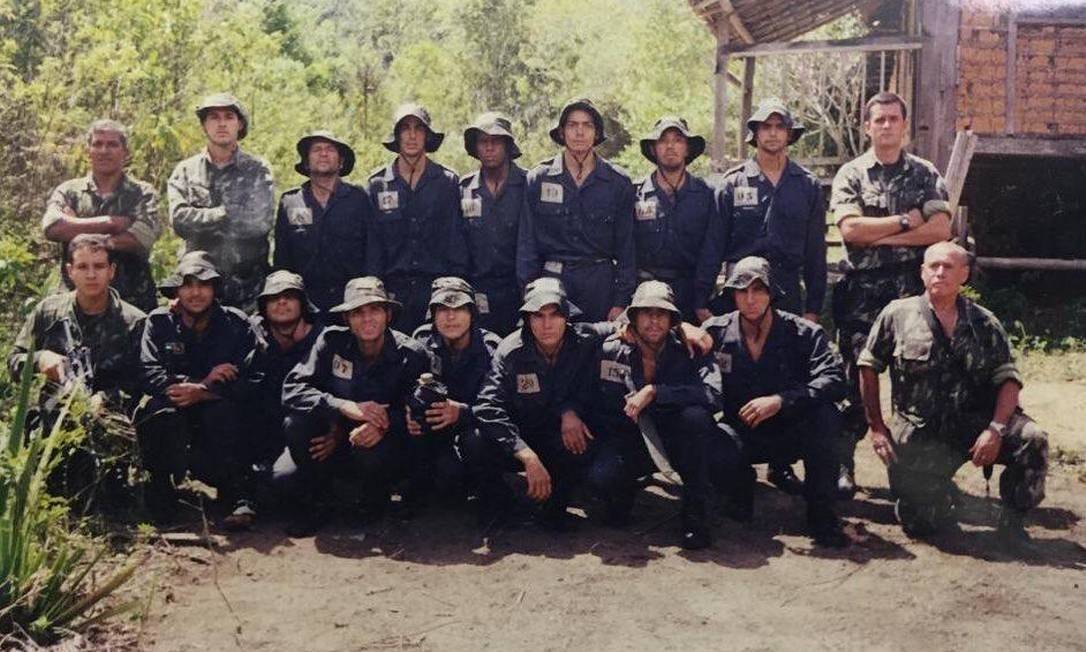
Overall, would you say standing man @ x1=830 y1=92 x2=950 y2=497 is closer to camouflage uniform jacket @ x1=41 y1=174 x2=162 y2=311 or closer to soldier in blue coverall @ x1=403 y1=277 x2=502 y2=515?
soldier in blue coverall @ x1=403 y1=277 x2=502 y2=515

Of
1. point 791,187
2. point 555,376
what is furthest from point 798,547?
point 791,187

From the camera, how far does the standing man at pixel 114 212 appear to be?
6.16 m

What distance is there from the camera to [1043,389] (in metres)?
8.61

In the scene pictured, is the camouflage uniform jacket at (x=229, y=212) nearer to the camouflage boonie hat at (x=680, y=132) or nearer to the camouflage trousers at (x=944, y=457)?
the camouflage boonie hat at (x=680, y=132)

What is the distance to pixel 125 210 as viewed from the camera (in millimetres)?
6320

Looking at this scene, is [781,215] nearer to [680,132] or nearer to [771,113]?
[771,113]

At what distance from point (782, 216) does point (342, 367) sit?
8.51ft

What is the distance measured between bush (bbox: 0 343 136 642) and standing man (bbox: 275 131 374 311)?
240cm

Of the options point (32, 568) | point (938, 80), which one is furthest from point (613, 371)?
point (938, 80)

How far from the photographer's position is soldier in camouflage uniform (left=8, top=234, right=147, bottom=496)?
17.6ft

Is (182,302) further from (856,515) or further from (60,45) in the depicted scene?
(60,45)

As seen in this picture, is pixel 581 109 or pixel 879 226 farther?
pixel 581 109

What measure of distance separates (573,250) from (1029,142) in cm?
653

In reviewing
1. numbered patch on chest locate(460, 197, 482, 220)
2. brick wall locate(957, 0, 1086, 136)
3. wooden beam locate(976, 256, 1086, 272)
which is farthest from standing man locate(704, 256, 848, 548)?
wooden beam locate(976, 256, 1086, 272)
